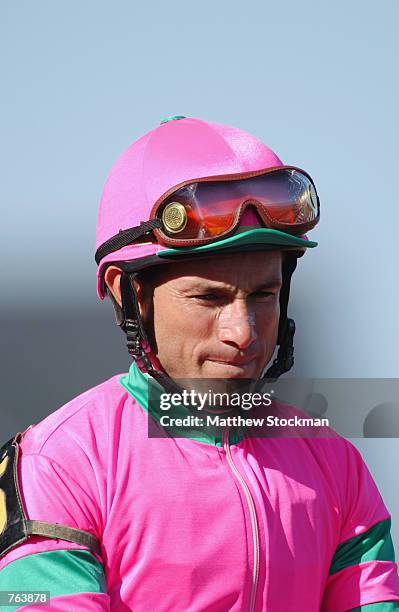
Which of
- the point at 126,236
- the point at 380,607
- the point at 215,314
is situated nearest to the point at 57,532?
the point at 215,314

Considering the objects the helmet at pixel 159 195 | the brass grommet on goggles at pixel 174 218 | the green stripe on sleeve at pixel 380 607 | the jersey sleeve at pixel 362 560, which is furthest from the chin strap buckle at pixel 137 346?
the green stripe on sleeve at pixel 380 607

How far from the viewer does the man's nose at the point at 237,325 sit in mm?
2268

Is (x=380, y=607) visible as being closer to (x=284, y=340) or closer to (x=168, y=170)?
(x=284, y=340)

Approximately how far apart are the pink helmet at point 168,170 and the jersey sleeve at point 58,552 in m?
0.53

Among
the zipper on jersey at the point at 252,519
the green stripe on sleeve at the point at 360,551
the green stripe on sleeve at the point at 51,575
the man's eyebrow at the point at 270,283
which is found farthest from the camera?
the green stripe on sleeve at the point at 360,551

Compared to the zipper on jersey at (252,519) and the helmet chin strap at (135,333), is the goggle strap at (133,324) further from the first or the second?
the zipper on jersey at (252,519)

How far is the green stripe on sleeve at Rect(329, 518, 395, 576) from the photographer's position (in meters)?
2.45

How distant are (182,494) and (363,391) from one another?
90 cm

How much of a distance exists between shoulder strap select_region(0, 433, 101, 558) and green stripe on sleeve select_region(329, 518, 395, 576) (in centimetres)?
62

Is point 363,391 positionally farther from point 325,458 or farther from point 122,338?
point 122,338

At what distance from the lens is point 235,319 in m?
2.29

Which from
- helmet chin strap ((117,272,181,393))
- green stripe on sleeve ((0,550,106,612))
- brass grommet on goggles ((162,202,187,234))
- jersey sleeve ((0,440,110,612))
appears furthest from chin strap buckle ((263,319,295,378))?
green stripe on sleeve ((0,550,106,612))

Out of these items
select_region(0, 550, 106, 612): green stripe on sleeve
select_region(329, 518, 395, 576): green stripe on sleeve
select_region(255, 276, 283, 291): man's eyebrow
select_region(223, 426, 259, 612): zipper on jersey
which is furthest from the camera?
select_region(329, 518, 395, 576): green stripe on sleeve
